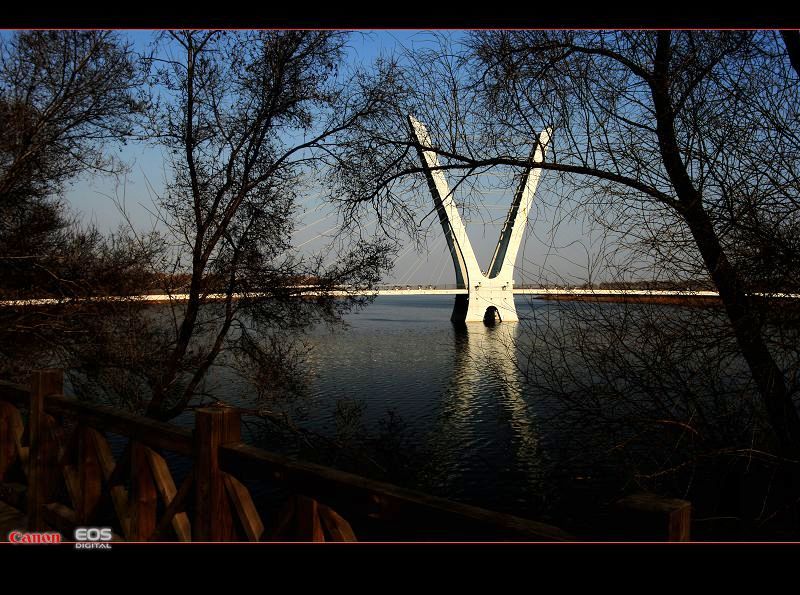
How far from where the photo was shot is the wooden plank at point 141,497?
2961 millimetres

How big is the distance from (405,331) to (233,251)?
28.2m

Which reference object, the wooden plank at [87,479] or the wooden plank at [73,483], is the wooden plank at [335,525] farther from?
the wooden plank at [73,483]

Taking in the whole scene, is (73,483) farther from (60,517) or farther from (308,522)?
(308,522)

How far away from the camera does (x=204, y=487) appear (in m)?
2.41

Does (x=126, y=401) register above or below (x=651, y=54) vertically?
below

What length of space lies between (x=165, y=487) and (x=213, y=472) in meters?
0.71

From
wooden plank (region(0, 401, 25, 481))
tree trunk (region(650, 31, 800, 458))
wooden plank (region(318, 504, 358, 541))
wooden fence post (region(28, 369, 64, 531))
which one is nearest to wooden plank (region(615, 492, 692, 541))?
wooden plank (region(318, 504, 358, 541))

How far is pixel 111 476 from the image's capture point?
324 centimetres

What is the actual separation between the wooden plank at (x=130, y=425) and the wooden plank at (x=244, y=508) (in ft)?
0.83

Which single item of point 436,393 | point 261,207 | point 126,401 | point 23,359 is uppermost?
point 261,207

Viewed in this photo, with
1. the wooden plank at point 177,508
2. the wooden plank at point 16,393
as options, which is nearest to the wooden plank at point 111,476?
the wooden plank at point 177,508
